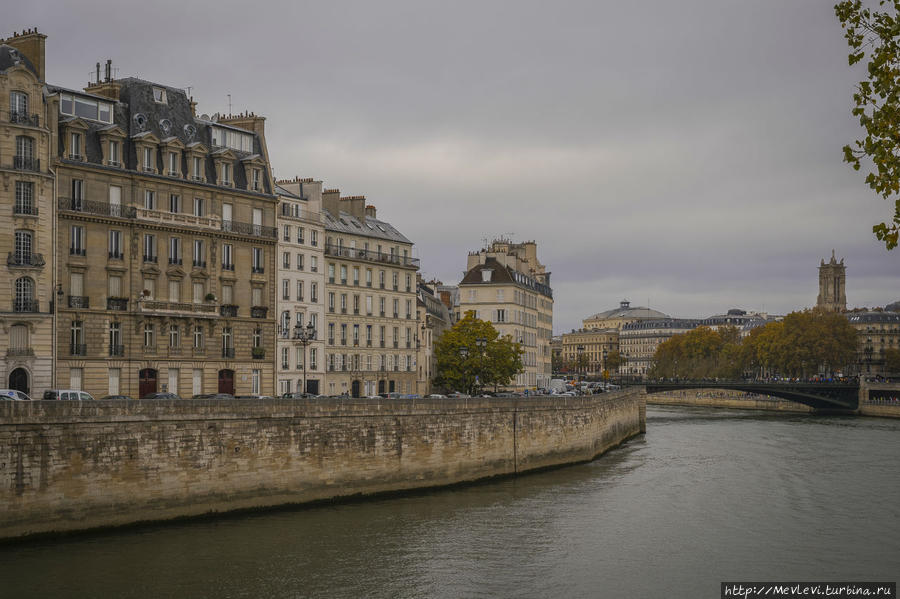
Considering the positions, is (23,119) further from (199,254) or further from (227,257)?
(227,257)

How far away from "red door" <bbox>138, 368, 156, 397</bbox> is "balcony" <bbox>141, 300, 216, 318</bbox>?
2741mm

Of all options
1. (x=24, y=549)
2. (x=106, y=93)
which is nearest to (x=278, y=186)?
(x=106, y=93)

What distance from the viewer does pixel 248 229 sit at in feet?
166

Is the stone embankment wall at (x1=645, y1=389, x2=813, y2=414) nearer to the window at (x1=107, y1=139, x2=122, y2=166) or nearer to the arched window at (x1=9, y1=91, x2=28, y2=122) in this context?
the window at (x1=107, y1=139, x2=122, y2=166)

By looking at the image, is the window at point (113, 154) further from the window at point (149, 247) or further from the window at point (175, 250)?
the window at point (175, 250)

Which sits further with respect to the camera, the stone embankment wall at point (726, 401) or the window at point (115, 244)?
the stone embankment wall at point (726, 401)

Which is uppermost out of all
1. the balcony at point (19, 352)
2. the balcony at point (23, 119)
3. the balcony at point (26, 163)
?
the balcony at point (23, 119)

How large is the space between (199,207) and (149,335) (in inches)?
259

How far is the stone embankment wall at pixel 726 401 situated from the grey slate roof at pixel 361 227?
58.9 meters

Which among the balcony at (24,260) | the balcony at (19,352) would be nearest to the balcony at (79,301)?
the balcony at (24,260)

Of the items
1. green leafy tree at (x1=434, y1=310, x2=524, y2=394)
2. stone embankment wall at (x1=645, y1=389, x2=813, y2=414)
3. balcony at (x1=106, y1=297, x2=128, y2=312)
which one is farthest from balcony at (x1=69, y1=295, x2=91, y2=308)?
stone embankment wall at (x1=645, y1=389, x2=813, y2=414)

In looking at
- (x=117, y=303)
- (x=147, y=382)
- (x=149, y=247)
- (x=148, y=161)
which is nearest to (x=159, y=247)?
(x=149, y=247)

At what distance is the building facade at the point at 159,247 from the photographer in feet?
144

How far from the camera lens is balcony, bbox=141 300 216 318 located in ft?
150
